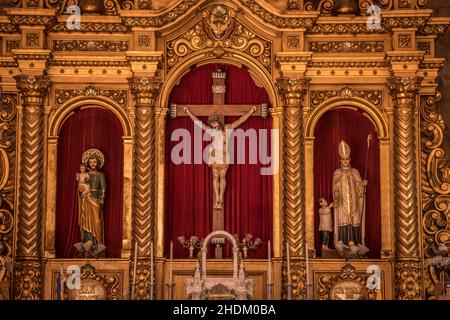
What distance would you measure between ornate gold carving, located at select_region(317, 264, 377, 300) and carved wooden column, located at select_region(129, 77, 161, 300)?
10.2 feet

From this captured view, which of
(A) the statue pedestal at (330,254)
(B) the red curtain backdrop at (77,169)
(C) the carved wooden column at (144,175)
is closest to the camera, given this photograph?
(C) the carved wooden column at (144,175)

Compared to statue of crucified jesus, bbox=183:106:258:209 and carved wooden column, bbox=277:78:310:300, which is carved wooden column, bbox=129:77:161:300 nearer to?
statue of crucified jesus, bbox=183:106:258:209

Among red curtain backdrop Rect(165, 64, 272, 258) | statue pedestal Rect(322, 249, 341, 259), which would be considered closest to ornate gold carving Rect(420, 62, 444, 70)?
red curtain backdrop Rect(165, 64, 272, 258)

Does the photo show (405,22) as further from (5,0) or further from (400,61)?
(5,0)

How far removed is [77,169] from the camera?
74.4ft

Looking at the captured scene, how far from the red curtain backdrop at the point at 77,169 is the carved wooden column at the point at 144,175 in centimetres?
58

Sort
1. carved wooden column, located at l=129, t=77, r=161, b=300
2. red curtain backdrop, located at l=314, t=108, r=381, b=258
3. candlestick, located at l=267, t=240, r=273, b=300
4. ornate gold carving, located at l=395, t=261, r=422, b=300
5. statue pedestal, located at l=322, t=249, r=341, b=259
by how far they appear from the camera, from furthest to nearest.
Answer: red curtain backdrop, located at l=314, t=108, r=381, b=258 → statue pedestal, located at l=322, t=249, r=341, b=259 → carved wooden column, located at l=129, t=77, r=161, b=300 → ornate gold carving, located at l=395, t=261, r=422, b=300 → candlestick, located at l=267, t=240, r=273, b=300

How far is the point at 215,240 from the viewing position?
878 inches

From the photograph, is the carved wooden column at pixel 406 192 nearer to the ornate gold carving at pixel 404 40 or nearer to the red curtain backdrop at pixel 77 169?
the ornate gold carving at pixel 404 40

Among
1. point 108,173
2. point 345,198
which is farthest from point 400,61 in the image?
point 108,173

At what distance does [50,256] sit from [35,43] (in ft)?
12.9

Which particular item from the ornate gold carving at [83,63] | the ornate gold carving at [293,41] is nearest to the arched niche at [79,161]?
the ornate gold carving at [83,63]

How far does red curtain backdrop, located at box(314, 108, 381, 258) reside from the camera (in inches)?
891

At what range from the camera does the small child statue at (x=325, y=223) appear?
2236cm
